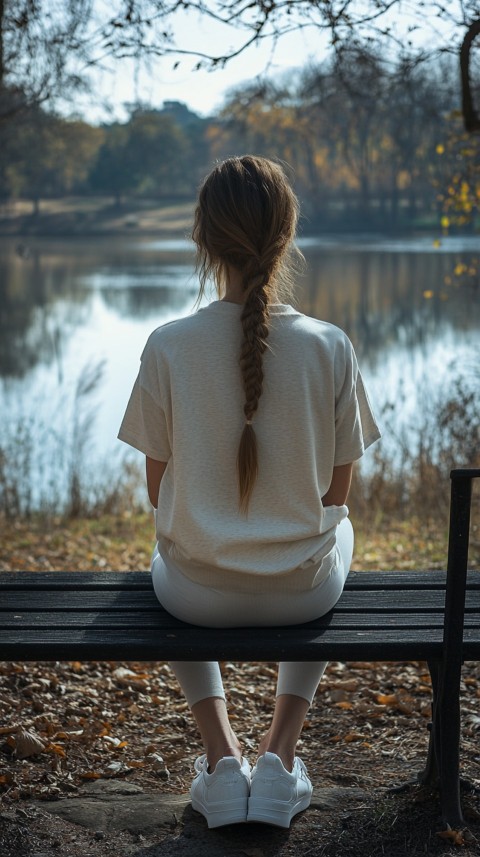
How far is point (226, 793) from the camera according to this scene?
2.24 meters

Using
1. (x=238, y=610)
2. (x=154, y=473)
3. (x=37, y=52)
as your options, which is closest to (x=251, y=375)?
(x=154, y=473)

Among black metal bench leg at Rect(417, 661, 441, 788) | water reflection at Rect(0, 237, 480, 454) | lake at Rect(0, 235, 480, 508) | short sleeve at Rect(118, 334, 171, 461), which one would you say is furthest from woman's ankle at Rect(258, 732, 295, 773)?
water reflection at Rect(0, 237, 480, 454)

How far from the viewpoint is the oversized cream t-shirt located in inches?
86.9

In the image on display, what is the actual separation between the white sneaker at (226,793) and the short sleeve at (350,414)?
28.2 inches

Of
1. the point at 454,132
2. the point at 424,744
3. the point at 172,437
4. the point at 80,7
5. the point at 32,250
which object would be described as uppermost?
the point at 80,7

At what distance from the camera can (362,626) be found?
2.28 metres

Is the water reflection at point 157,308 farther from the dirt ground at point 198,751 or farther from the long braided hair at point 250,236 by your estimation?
the long braided hair at point 250,236

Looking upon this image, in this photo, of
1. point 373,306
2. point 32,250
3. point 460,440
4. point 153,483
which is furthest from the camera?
point 32,250

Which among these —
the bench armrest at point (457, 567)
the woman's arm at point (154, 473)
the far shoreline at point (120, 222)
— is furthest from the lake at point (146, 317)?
the far shoreline at point (120, 222)

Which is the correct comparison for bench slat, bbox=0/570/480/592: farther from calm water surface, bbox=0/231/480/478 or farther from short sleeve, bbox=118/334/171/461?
calm water surface, bbox=0/231/480/478

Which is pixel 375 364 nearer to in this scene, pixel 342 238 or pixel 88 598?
pixel 88 598

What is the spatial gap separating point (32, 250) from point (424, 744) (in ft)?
123

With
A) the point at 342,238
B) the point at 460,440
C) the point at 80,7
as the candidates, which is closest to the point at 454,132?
the point at 460,440

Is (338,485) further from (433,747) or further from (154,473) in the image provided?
(433,747)
